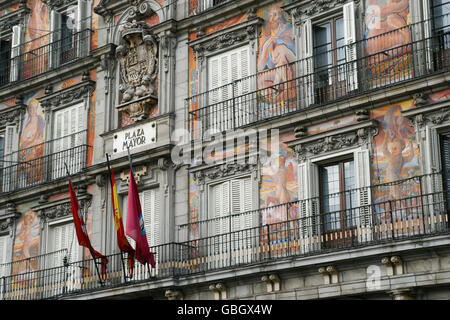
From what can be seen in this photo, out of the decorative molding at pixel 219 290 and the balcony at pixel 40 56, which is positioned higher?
the balcony at pixel 40 56

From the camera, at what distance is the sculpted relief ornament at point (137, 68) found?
23781mm

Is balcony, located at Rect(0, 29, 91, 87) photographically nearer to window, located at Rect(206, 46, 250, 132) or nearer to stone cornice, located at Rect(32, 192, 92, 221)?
stone cornice, located at Rect(32, 192, 92, 221)

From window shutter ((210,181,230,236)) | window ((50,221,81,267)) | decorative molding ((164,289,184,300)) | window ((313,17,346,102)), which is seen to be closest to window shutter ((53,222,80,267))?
window ((50,221,81,267))

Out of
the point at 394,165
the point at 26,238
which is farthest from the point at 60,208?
the point at 394,165

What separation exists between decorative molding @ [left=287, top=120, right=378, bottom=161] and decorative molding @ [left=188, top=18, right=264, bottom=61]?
137 inches

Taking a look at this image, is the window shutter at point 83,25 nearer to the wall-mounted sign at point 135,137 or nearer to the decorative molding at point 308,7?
the wall-mounted sign at point 135,137

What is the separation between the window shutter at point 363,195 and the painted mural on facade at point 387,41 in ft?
5.59

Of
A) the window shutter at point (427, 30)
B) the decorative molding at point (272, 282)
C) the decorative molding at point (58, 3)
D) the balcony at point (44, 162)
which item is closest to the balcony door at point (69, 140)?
the balcony at point (44, 162)

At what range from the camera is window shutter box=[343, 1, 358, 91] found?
19.5 meters

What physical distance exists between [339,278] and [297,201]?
82.1 inches
